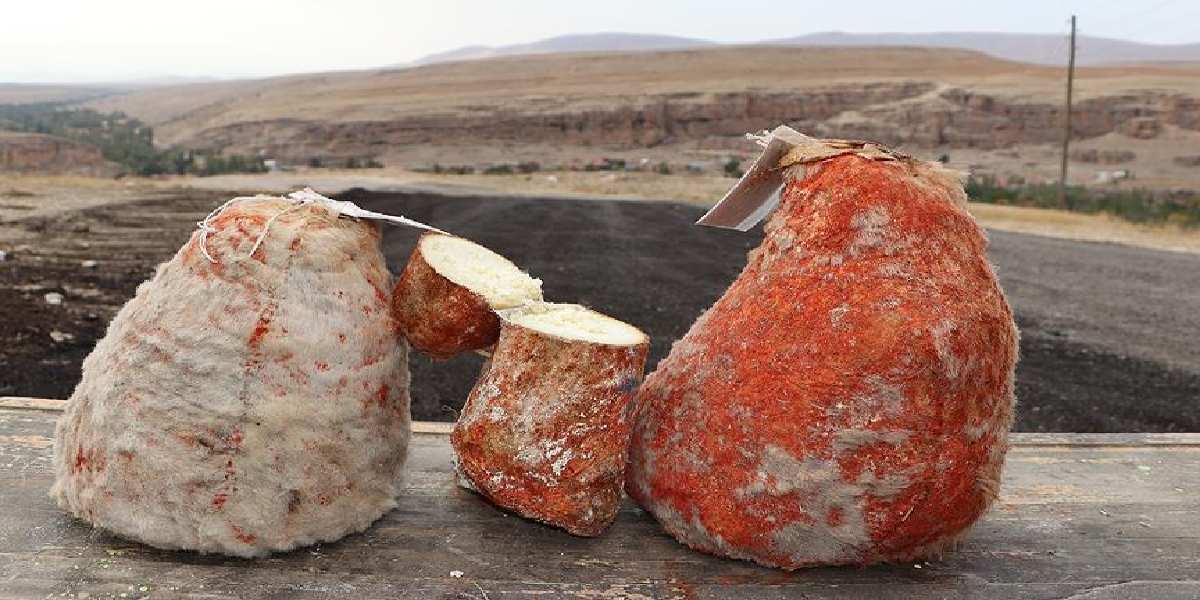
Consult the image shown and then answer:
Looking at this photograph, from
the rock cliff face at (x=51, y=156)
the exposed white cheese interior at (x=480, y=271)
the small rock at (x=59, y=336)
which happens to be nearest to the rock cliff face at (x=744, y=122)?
the rock cliff face at (x=51, y=156)

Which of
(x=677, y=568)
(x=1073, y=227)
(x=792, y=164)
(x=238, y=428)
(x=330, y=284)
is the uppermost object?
(x=792, y=164)

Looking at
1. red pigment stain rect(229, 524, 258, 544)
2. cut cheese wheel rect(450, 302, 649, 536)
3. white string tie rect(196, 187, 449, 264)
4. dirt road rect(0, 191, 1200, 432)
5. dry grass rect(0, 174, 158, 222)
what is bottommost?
dirt road rect(0, 191, 1200, 432)

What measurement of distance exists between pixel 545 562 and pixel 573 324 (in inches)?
30.5

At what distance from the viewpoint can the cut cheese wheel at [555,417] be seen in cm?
289

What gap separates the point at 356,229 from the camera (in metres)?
3.19

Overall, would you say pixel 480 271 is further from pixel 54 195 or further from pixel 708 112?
pixel 708 112

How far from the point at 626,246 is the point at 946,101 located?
151 feet

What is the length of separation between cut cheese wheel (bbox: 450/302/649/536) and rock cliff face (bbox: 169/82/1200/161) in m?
50.4

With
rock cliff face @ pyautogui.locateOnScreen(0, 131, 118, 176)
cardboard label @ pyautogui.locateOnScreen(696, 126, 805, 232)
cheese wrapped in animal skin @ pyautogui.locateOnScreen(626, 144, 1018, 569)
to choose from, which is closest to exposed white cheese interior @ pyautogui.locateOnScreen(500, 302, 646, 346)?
cheese wrapped in animal skin @ pyautogui.locateOnScreen(626, 144, 1018, 569)

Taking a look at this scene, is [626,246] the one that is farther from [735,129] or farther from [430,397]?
[735,129]

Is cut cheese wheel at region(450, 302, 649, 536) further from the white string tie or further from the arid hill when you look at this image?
the arid hill

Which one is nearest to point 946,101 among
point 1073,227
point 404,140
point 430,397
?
point 404,140

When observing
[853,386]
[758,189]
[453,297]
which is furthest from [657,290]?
[853,386]

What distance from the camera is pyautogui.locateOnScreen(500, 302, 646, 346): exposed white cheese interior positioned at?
2943 mm
